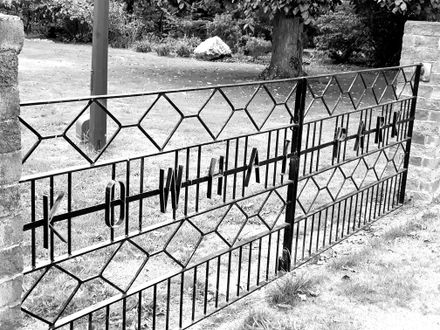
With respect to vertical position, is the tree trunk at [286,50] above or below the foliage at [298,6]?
below

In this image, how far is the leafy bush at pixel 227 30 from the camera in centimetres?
2162

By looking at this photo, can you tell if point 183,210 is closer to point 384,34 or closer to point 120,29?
point 384,34

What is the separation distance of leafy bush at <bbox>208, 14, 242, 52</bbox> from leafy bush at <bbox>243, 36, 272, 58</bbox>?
1.43 feet

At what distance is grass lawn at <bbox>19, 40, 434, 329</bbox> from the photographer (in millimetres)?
3752

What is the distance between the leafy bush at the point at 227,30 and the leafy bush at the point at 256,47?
1.43 ft

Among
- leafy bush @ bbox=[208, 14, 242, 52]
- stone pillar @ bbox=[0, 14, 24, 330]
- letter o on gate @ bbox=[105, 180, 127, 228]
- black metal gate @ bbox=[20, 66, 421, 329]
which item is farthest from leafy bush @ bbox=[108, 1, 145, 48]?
stone pillar @ bbox=[0, 14, 24, 330]

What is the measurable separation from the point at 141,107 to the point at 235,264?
550 cm

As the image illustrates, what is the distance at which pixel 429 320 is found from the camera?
3.59 metres

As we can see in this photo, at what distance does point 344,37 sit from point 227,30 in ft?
13.3

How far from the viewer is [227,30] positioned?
21.6 m

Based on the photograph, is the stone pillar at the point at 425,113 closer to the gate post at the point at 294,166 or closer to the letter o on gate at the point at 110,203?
the gate post at the point at 294,166

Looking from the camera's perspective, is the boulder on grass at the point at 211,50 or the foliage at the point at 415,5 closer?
the foliage at the point at 415,5

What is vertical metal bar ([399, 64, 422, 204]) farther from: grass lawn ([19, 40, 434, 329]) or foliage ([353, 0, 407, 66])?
foliage ([353, 0, 407, 66])

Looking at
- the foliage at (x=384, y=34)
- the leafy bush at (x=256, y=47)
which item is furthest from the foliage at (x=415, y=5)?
the leafy bush at (x=256, y=47)
